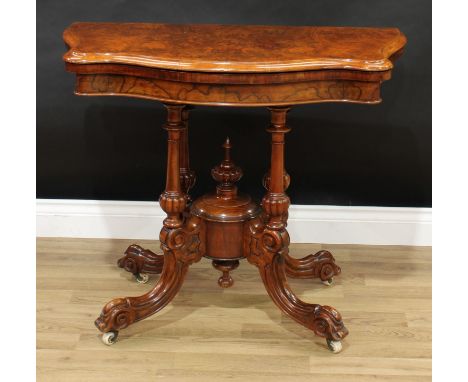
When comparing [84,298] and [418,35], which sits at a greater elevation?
[418,35]

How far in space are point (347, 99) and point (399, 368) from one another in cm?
85

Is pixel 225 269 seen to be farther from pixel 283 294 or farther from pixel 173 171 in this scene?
pixel 173 171

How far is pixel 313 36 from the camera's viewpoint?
2.97m

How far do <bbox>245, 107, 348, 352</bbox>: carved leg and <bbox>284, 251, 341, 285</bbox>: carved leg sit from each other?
333 millimetres

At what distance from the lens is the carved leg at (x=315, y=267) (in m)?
3.42

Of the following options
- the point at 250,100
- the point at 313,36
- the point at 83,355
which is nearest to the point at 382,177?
the point at 313,36

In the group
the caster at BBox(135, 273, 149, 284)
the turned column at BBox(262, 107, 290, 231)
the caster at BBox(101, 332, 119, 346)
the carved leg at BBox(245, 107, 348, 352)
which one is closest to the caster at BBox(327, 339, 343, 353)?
the carved leg at BBox(245, 107, 348, 352)

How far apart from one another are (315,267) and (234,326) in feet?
1.46

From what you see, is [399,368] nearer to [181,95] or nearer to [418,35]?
[181,95]

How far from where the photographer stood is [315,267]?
3434 mm

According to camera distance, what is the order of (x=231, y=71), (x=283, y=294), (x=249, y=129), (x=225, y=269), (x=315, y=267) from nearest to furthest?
(x=231, y=71)
(x=283, y=294)
(x=225, y=269)
(x=315, y=267)
(x=249, y=129)

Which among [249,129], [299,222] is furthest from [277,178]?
[299,222]

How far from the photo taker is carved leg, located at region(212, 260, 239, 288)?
3215mm

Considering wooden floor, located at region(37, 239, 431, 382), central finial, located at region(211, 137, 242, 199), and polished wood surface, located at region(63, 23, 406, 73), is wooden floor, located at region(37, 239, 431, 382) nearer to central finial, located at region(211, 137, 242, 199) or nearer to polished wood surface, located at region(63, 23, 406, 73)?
central finial, located at region(211, 137, 242, 199)
